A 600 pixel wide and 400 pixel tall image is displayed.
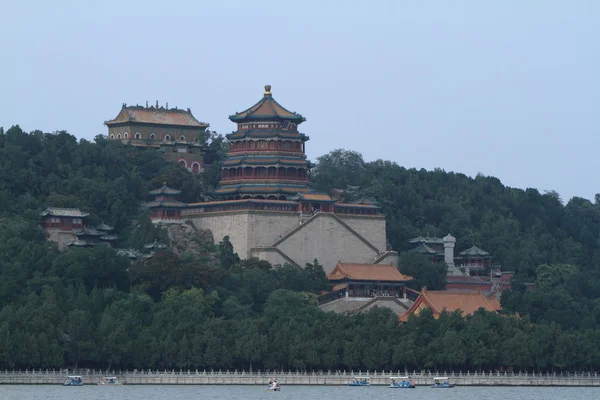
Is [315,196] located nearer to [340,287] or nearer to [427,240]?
[340,287]

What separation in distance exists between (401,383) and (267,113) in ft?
94.4

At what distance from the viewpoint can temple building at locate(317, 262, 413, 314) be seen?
367 ft

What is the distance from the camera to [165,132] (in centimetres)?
13550

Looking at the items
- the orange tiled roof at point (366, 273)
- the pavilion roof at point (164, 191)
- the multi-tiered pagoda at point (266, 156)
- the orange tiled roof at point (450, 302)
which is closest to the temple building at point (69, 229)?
the pavilion roof at point (164, 191)

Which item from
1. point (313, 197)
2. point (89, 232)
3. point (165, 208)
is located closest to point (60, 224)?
point (89, 232)

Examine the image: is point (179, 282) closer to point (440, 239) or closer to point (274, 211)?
point (274, 211)

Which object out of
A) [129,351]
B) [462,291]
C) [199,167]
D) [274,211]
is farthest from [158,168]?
[129,351]

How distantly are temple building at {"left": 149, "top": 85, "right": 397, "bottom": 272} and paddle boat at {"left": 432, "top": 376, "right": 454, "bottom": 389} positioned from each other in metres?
18.2

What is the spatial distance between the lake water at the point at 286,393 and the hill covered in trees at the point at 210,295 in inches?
74.5

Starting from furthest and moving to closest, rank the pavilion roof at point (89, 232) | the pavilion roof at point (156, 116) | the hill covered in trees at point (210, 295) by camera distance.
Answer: the pavilion roof at point (156, 116)
the pavilion roof at point (89, 232)
the hill covered in trees at point (210, 295)

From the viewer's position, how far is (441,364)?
101312mm

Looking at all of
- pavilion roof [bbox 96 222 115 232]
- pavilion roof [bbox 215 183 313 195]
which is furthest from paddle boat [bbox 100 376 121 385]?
pavilion roof [bbox 215 183 313 195]

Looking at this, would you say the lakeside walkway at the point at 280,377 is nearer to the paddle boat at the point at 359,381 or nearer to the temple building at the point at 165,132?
the paddle boat at the point at 359,381

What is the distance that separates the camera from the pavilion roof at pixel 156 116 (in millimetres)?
135125
